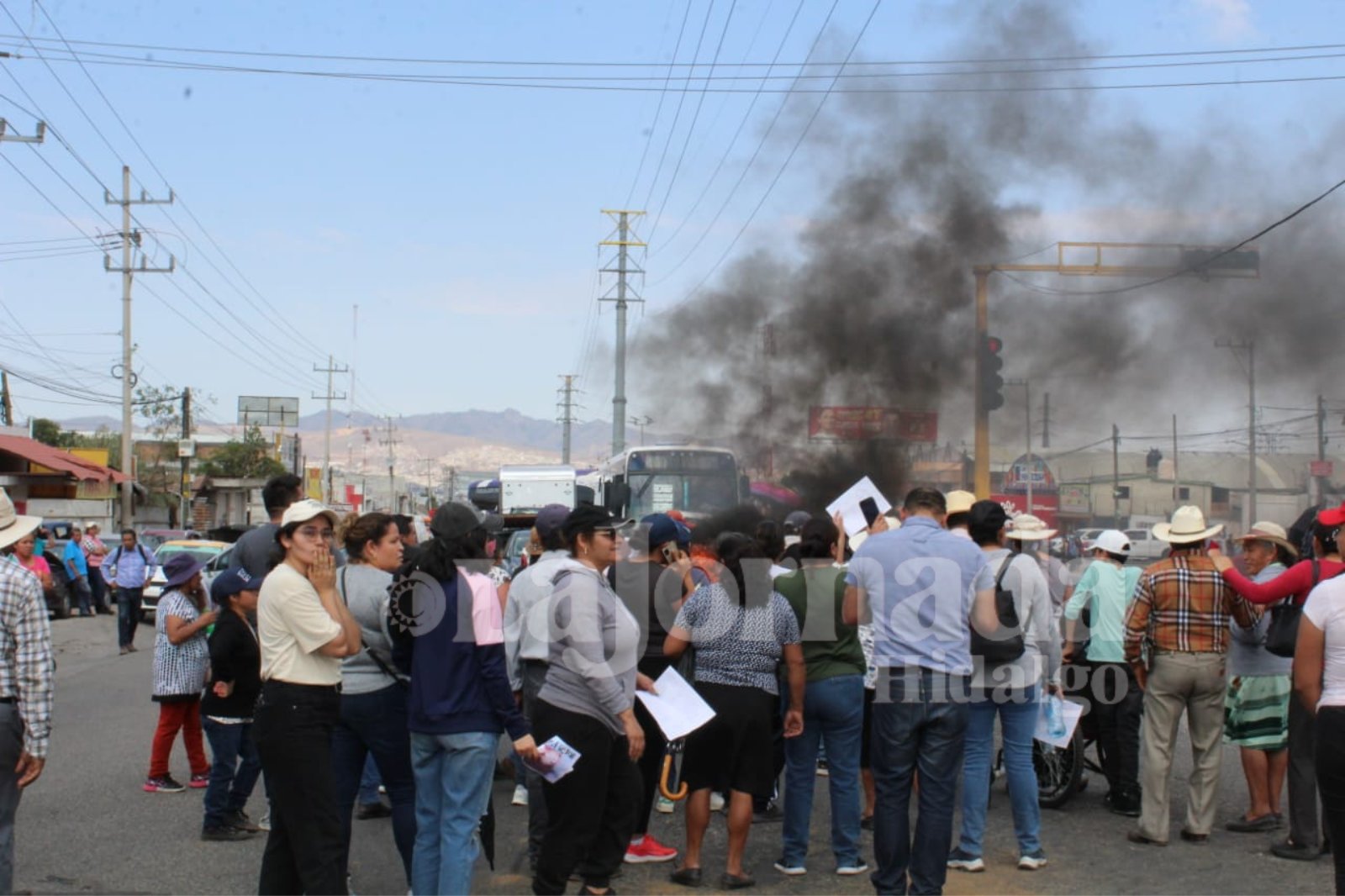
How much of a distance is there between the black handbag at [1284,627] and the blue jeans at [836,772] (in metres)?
2.32

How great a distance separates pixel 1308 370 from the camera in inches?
1067

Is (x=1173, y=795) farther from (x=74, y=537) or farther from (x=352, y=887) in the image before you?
(x=74, y=537)

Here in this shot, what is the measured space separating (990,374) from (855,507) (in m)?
7.21

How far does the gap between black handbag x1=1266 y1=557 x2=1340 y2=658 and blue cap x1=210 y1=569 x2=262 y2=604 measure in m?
5.40

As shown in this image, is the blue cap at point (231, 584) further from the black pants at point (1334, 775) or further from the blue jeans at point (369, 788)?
the black pants at point (1334, 775)

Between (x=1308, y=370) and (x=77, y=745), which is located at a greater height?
(x=1308, y=370)

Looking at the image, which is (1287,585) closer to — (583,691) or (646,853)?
(646,853)

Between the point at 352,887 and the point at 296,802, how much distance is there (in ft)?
4.32

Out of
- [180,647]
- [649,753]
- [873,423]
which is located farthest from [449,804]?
[873,423]

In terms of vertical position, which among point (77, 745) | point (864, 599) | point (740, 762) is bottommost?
point (77, 745)

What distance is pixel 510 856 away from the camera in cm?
665

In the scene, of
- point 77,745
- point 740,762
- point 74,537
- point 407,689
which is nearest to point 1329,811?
point 740,762

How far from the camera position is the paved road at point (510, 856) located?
6.02 meters

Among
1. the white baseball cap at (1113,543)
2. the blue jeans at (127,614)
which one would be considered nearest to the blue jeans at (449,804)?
the white baseball cap at (1113,543)
